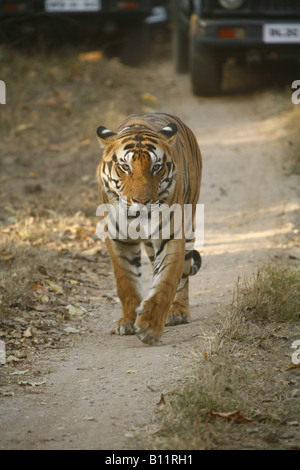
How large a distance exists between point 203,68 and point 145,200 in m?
5.99

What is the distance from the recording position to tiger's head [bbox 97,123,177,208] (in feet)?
12.0

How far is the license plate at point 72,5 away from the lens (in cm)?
934

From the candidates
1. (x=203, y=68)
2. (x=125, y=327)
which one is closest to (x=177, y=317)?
(x=125, y=327)

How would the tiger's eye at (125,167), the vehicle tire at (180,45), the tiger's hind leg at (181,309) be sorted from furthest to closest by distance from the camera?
the vehicle tire at (180,45)
the tiger's hind leg at (181,309)
the tiger's eye at (125,167)

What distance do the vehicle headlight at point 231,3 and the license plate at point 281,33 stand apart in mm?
408

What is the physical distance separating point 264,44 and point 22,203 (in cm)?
370

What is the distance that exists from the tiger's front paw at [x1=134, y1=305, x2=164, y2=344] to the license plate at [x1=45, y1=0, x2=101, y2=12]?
6.73 m

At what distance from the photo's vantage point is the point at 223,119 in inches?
359

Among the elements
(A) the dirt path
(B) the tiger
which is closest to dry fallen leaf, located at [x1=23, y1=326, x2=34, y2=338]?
(A) the dirt path

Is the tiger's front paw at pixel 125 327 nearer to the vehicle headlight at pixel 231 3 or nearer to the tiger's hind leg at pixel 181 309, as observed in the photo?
the tiger's hind leg at pixel 181 309

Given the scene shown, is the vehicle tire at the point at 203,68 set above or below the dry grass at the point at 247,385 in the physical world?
below

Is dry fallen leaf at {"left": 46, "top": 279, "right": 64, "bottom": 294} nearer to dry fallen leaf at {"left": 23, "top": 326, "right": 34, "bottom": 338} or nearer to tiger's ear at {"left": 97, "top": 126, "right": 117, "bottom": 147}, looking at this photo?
dry fallen leaf at {"left": 23, "top": 326, "right": 34, "bottom": 338}

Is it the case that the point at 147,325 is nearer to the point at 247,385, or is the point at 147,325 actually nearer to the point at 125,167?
the point at 247,385

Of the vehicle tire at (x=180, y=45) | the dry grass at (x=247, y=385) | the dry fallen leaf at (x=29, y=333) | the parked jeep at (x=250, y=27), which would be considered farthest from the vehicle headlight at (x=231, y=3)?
the dry fallen leaf at (x=29, y=333)
